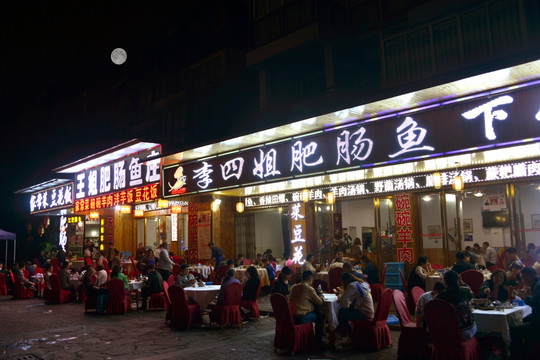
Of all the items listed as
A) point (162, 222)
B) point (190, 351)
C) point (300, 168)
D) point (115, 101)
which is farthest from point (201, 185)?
point (115, 101)

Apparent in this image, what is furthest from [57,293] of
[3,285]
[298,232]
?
[298,232]

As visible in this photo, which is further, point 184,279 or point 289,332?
point 184,279

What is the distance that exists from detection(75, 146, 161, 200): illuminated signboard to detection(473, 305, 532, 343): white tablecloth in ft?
42.5

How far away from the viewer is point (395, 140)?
9.67 metres

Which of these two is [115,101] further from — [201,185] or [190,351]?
[190,351]

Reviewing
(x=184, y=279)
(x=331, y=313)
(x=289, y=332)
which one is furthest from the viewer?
(x=184, y=279)

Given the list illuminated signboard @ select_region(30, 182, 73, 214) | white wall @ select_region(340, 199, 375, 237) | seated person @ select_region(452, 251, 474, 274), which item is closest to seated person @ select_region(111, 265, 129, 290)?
seated person @ select_region(452, 251, 474, 274)

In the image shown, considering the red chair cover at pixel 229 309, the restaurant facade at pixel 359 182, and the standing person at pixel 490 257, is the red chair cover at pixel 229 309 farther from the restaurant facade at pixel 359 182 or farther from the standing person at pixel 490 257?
the standing person at pixel 490 257

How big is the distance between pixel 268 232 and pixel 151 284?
9035mm

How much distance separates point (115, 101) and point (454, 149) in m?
24.8

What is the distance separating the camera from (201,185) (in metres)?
15.3

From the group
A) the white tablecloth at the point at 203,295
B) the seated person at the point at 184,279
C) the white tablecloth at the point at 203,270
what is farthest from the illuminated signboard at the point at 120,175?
the white tablecloth at the point at 203,295

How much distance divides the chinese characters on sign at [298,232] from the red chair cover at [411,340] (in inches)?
415

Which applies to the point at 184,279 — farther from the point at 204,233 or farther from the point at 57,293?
the point at 204,233
